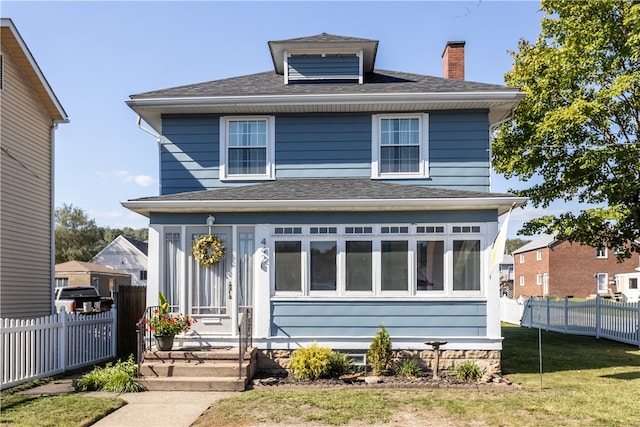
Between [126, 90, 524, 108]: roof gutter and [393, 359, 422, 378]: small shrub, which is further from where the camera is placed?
[126, 90, 524, 108]: roof gutter

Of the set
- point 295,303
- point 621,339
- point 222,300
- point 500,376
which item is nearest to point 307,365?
point 295,303

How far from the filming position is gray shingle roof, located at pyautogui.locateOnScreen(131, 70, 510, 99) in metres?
11.5

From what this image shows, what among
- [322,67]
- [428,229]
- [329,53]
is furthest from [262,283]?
[329,53]

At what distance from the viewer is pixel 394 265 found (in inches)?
420

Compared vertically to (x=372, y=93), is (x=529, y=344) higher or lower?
lower

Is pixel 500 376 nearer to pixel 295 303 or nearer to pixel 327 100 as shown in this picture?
pixel 295 303

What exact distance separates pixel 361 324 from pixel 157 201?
4674 mm

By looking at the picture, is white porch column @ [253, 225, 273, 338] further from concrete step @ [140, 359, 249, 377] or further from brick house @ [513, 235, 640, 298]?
brick house @ [513, 235, 640, 298]

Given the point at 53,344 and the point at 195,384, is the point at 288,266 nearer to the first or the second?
the point at 195,384

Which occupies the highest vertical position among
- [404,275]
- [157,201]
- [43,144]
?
[43,144]

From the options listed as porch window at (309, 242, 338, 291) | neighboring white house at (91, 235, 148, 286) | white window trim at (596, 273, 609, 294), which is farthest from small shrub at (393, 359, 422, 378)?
neighboring white house at (91, 235, 148, 286)

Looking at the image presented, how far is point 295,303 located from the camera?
10680mm

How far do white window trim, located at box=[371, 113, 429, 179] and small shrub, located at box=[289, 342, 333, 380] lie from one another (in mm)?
3976

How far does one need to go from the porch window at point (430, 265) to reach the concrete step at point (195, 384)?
3917 millimetres
